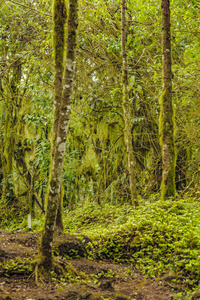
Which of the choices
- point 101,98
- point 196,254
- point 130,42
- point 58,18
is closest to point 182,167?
point 101,98

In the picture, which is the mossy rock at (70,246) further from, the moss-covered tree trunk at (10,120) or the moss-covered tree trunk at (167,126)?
the moss-covered tree trunk at (10,120)

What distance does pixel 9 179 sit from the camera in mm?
12164

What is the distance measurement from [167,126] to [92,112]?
5.28 metres

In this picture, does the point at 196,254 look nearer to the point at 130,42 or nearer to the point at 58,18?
the point at 58,18

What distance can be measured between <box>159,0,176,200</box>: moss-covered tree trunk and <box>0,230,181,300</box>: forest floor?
2.42m

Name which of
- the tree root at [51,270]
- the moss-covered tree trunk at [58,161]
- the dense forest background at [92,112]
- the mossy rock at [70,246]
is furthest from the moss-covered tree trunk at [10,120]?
the moss-covered tree trunk at [58,161]

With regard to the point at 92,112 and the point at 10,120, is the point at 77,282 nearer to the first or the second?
the point at 92,112

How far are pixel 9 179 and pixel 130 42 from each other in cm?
720

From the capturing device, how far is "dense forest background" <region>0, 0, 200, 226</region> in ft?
32.2

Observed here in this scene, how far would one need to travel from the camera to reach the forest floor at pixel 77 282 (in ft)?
11.3

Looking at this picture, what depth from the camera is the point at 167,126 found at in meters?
7.21

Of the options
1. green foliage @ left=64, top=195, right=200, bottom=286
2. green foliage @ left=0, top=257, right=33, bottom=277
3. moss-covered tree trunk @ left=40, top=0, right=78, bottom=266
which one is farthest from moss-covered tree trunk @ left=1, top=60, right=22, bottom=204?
moss-covered tree trunk @ left=40, top=0, right=78, bottom=266

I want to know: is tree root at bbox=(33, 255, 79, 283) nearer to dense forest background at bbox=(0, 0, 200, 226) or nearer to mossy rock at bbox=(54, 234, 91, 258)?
mossy rock at bbox=(54, 234, 91, 258)

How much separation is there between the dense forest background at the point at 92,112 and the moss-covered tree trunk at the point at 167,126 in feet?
5.21
